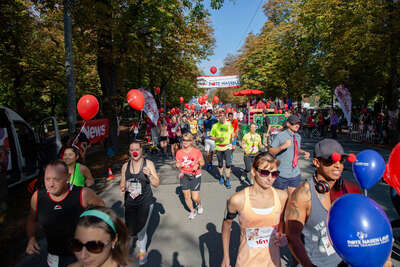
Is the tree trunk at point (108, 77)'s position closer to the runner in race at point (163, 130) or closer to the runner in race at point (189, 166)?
→ the runner in race at point (163, 130)

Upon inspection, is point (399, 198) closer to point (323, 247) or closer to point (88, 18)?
point (323, 247)

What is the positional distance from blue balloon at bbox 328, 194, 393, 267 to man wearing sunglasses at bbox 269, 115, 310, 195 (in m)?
2.95

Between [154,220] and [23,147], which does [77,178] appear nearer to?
[154,220]

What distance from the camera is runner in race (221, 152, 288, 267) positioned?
2.15 meters

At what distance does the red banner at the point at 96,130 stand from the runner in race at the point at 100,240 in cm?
895

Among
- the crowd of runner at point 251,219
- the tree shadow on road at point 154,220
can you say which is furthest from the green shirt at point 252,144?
the crowd of runner at point 251,219

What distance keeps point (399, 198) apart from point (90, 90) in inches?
961

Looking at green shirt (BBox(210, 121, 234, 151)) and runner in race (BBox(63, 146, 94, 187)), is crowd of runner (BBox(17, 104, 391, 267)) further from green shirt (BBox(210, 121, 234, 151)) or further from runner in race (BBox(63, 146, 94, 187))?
green shirt (BBox(210, 121, 234, 151))

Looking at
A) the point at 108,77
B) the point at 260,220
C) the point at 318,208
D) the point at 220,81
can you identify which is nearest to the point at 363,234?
the point at 318,208

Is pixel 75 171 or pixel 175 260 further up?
pixel 75 171

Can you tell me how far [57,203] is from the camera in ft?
7.75

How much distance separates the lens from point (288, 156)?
4344 millimetres

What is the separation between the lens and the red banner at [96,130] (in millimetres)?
10156

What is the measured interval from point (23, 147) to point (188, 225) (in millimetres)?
5963
